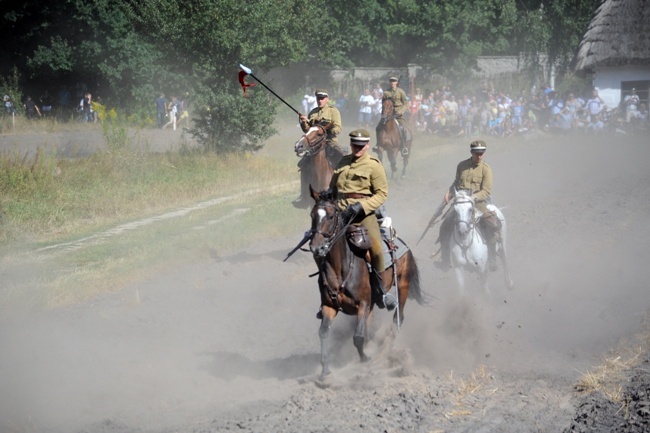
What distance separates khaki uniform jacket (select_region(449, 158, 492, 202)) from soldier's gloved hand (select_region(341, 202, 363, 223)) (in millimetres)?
4588

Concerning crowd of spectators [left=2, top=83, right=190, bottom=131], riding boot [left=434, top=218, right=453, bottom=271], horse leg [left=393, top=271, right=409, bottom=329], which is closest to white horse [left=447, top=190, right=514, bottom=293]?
riding boot [left=434, top=218, right=453, bottom=271]

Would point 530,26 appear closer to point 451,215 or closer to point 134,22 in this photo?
point 134,22

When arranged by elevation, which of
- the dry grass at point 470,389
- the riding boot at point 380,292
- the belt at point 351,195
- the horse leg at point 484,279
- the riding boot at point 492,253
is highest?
the belt at point 351,195

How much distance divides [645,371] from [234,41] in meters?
18.9

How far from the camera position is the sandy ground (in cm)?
956

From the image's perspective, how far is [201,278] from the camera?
15.9 meters

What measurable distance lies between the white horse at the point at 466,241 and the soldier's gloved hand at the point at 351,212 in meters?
4.08

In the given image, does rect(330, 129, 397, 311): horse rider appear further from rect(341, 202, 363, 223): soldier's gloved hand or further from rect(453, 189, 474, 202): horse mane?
rect(453, 189, 474, 202): horse mane

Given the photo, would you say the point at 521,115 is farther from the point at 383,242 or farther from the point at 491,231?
the point at 383,242

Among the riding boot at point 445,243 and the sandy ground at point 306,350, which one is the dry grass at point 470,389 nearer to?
the sandy ground at point 306,350

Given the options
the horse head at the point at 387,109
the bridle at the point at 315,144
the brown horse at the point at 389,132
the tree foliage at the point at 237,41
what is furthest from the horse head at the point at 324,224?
the tree foliage at the point at 237,41

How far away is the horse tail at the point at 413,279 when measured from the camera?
12.1 meters

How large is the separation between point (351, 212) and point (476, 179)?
496 centimetres

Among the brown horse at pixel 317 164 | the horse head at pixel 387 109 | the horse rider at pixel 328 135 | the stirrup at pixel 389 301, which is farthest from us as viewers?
the horse head at pixel 387 109
